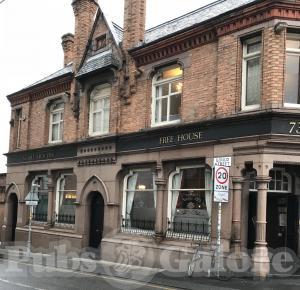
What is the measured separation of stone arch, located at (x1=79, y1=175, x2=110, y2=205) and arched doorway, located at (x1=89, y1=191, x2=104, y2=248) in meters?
0.24

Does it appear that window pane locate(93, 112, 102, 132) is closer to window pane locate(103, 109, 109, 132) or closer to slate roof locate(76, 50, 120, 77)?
window pane locate(103, 109, 109, 132)

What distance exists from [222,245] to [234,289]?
2398 millimetres

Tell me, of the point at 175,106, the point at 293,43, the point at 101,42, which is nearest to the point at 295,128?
the point at 293,43

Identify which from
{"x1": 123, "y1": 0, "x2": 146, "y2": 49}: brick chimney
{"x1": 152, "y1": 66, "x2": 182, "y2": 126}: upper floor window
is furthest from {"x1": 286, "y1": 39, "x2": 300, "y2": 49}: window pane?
{"x1": 123, "y1": 0, "x2": 146, "y2": 49}: brick chimney

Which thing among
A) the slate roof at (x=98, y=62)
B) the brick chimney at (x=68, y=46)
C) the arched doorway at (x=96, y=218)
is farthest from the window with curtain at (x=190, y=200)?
the brick chimney at (x=68, y=46)

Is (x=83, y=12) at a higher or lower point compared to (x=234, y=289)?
higher

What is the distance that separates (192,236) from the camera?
54.2 ft

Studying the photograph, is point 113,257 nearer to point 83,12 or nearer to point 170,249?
point 170,249

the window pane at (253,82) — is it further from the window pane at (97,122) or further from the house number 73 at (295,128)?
the window pane at (97,122)

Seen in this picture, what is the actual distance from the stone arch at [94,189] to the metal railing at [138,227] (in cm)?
117

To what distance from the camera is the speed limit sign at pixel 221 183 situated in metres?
14.1

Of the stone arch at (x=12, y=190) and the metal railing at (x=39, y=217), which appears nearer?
the metal railing at (x=39, y=217)

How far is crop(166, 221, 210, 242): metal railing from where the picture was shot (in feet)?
53.0

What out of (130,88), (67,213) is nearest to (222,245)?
(130,88)
